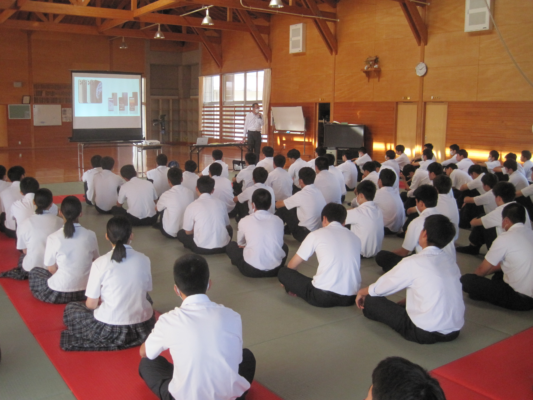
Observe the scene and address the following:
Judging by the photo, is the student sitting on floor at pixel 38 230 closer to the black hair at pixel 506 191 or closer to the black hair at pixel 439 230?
the black hair at pixel 439 230

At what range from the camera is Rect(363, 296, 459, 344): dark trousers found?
309cm

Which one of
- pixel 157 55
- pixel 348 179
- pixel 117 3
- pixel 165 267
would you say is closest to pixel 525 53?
pixel 348 179

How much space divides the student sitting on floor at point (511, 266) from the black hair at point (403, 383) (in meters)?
2.68

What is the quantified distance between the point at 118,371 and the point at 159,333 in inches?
33.0

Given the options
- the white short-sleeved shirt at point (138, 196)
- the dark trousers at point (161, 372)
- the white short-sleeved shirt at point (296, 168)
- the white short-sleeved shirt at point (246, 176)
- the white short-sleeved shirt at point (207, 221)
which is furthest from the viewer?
the white short-sleeved shirt at point (296, 168)

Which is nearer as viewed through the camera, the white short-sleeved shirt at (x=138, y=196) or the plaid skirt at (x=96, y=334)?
the plaid skirt at (x=96, y=334)

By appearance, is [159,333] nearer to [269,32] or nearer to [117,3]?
[269,32]

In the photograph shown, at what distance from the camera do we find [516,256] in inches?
138

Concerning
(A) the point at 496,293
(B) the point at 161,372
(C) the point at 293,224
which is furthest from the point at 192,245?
(A) the point at 496,293

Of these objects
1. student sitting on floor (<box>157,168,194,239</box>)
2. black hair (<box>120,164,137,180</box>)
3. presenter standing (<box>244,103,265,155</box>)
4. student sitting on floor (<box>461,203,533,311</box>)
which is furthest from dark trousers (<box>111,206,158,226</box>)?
presenter standing (<box>244,103,265,155</box>)

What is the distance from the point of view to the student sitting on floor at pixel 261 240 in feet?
13.7

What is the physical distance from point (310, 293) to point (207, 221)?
1.58 m

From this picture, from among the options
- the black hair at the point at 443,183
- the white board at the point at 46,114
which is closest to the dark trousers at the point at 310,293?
the black hair at the point at 443,183

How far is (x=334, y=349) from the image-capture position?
3.08 meters
